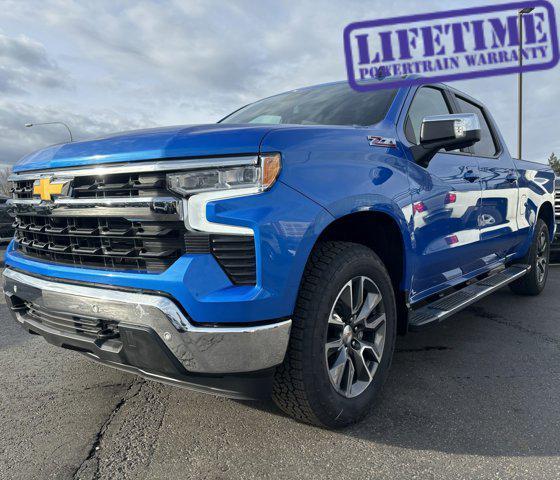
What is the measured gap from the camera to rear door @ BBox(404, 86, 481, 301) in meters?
2.77

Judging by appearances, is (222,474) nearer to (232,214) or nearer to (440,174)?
(232,214)

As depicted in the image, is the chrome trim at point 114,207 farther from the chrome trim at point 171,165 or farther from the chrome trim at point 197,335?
the chrome trim at point 197,335

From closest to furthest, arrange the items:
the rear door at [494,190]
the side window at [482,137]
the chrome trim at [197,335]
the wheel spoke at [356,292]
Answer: the chrome trim at [197,335] → the wheel spoke at [356,292] → the rear door at [494,190] → the side window at [482,137]

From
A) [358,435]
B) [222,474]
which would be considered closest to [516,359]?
[358,435]

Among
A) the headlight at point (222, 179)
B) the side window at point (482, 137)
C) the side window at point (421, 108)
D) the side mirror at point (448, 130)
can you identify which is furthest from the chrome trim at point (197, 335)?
the side window at point (482, 137)

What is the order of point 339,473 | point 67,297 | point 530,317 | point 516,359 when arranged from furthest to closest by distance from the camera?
point 530,317 → point 516,359 → point 67,297 → point 339,473

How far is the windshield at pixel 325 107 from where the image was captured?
2.85m

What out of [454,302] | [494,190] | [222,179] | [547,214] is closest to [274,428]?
[222,179]

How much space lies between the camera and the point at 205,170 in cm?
185

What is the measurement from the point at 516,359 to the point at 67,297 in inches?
113

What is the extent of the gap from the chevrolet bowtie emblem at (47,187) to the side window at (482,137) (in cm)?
301

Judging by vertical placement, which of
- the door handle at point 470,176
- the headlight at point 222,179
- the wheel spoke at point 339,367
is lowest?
the wheel spoke at point 339,367

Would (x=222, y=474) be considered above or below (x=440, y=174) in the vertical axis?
below

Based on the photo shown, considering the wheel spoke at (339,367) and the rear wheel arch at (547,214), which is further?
the rear wheel arch at (547,214)
